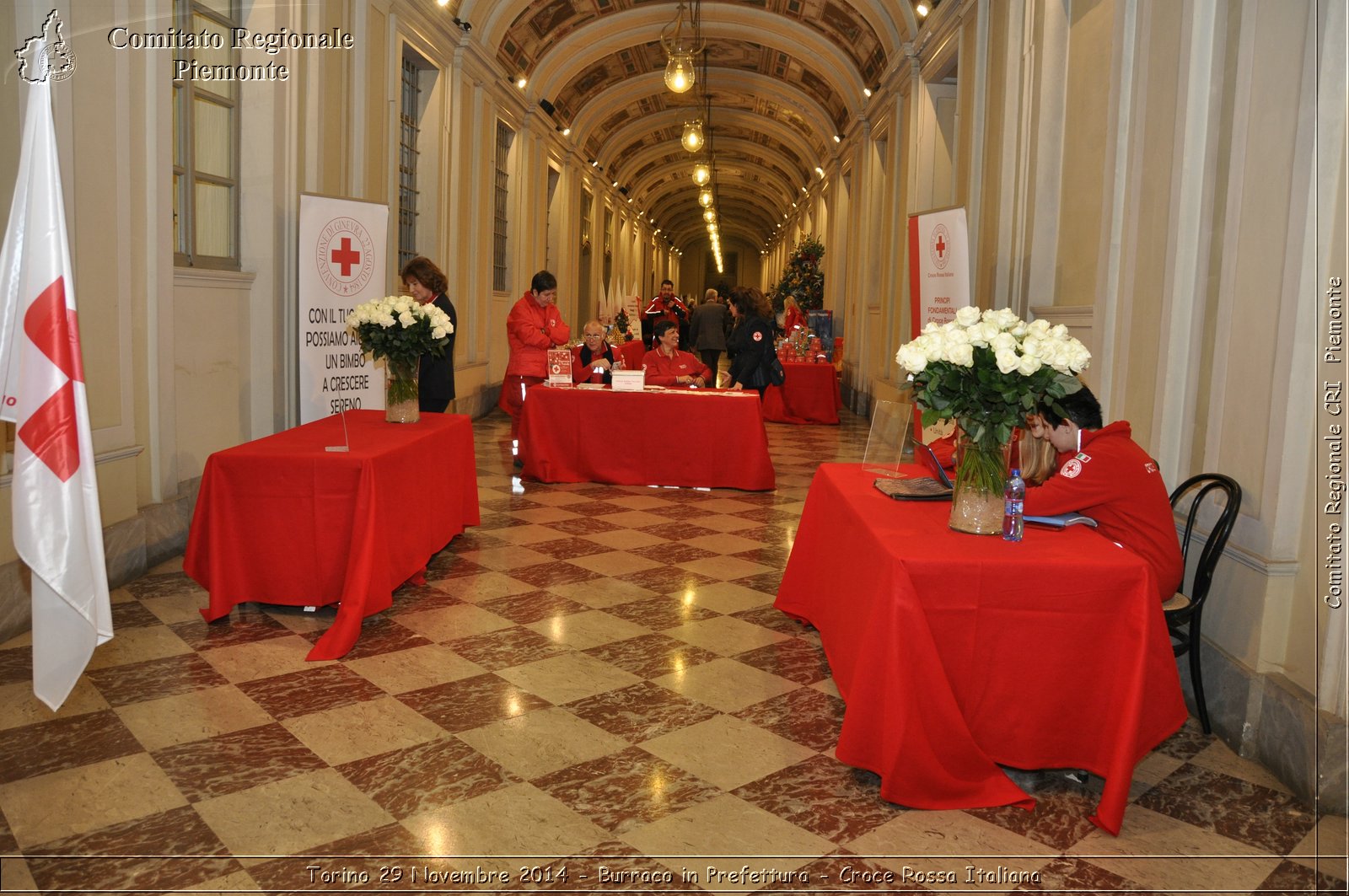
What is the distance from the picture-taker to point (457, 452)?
5.53 metres

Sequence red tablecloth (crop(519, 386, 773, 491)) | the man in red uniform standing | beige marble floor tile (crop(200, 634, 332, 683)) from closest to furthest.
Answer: beige marble floor tile (crop(200, 634, 332, 683))
red tablecloth (crop(519, 386, 773, 491))
the man in red uniform standing

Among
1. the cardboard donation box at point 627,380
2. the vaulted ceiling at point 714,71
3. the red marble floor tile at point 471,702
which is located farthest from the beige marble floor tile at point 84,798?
the vaulted ceiling at point 714,71

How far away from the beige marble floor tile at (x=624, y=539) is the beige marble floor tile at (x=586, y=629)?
1.26 m

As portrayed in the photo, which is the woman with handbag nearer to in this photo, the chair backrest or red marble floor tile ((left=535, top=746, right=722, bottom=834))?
the chair backrest

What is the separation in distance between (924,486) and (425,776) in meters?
1.98

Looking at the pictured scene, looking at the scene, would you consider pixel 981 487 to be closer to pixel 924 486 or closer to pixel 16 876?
pixel 924 486

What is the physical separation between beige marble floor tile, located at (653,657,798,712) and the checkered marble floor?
0.01 metres

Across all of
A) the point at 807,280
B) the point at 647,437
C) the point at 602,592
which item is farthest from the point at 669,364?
the point at 807,280

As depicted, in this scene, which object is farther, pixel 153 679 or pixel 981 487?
pixel 153 679

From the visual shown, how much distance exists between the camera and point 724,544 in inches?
232

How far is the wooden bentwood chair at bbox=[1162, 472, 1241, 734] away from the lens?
3.17 metres

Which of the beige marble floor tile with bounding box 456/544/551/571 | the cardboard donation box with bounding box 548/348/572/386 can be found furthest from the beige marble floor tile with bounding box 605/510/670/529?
the cardboard donation box with bounding box 548/348/572/386

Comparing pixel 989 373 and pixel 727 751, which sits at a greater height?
pixel 989 373

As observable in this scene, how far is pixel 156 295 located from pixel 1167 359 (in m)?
4.59
